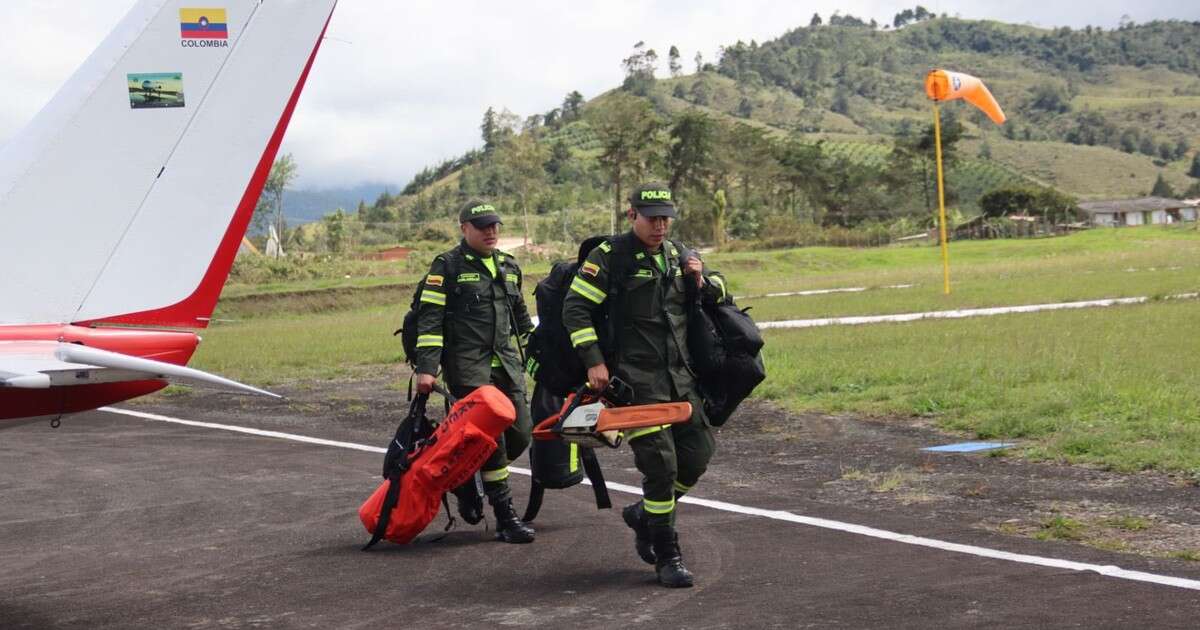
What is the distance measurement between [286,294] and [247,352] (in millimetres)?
17301

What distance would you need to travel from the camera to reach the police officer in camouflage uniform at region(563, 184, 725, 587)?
23.9 feet

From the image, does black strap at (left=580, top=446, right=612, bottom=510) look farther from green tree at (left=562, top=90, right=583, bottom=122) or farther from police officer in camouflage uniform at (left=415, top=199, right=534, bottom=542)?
green tree at (left=562, top=90, right=583, bottom=122)

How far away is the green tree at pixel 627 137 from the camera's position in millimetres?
77625

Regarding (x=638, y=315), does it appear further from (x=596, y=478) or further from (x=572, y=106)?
(x=572, y=106)

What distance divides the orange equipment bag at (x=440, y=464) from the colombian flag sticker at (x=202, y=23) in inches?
99.5

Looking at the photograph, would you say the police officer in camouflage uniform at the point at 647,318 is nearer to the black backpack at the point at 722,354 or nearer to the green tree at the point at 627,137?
the black backpack at the point at 722,354

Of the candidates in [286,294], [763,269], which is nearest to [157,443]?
[286,294]

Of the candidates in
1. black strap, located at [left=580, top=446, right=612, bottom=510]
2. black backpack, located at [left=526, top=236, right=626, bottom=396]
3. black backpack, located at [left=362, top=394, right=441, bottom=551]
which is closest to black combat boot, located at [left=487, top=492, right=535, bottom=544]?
black backpack, located at [left=362, top=394, right=441, bottom=551]

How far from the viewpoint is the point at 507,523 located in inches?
332

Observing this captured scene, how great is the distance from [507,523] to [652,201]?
2.42m

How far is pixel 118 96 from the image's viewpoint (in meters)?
6.89

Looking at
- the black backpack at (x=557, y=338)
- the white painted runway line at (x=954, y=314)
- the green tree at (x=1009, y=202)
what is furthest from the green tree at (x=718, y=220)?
the black backpack at (x=557, y=338)

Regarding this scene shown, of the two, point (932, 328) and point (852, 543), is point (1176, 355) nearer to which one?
point (932, 328)

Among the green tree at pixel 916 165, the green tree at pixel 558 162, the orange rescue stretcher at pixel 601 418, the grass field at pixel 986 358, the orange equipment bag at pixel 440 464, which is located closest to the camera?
the orange rescue stretcher at pixel 601 418
